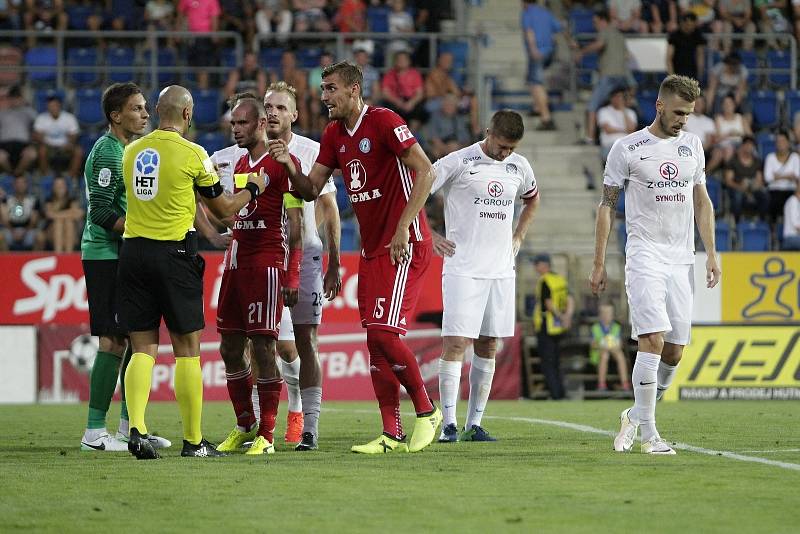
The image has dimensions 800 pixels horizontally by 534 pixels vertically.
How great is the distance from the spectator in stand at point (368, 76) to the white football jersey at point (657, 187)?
12281 millimetres

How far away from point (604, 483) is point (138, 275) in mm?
3260

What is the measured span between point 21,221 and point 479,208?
34.8 ft

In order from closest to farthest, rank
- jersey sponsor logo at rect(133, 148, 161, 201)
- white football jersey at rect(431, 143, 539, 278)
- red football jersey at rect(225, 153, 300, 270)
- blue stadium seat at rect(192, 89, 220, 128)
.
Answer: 1. jersey sponsor logo at rect(133, 148, 161, 201)
2. red football jersey at rect(225, 153, 300, 270)
3. white football jersey at rect(431, 143, 539, 278)
4. blue stadium seat at rect(192, 89, 220, 128)

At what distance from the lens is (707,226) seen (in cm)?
1002

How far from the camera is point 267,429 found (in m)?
9.64

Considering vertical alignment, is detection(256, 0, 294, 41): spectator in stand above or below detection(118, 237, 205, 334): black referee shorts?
above

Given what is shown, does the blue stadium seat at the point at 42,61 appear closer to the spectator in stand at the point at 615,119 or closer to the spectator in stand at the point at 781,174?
the spectator in stand at the point at 615,119

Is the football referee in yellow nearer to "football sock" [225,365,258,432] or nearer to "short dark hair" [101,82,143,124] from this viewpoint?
"football sock" [225,365,258,432]

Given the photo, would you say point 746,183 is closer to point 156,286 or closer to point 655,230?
point 655,230

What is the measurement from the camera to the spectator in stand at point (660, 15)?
24906 mm

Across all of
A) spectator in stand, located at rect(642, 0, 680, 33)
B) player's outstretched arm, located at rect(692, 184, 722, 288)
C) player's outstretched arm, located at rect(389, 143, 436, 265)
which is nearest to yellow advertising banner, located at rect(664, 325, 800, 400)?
spectator in stand, located at rect(642, 0, 680, 33)

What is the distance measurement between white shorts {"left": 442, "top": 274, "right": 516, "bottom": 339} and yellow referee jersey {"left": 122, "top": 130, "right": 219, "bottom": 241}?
2.80 m

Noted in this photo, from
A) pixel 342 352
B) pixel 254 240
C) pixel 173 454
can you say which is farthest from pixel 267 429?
pixel 342 352

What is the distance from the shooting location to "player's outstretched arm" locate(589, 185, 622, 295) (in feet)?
31.4
